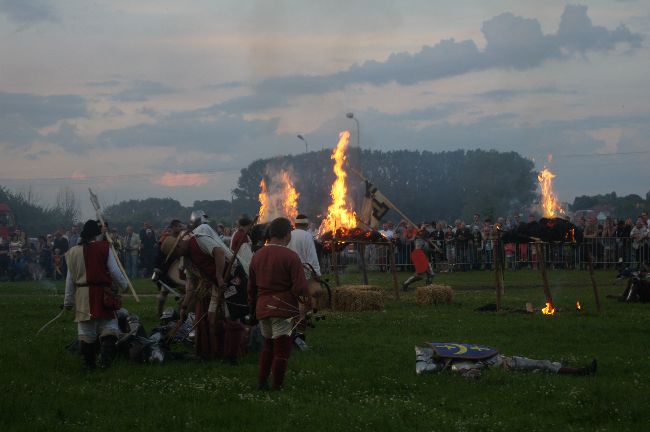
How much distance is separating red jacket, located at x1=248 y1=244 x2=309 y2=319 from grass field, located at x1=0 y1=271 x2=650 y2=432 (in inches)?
35.9

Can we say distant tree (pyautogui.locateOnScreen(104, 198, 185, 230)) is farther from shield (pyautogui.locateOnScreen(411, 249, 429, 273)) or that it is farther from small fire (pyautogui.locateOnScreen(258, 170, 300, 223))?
shield (pyautogui.locateOnScreen(411, 249, 429, 273))

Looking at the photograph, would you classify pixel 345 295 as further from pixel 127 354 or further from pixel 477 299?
pixel 127 354

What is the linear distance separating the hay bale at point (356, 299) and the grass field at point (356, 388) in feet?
9.89

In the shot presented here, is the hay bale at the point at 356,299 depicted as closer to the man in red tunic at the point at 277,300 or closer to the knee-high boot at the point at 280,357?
the man in red tunic at the point at 277,300

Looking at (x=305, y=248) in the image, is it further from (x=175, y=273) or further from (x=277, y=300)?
(x=277, y=300)

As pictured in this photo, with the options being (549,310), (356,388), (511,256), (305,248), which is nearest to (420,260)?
(549,310)

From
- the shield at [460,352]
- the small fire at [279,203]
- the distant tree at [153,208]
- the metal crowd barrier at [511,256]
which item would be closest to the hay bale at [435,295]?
the shield at [460,352]

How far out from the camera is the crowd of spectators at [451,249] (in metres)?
34.1

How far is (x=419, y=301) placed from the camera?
2220cm

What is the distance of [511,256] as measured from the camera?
37062 mm

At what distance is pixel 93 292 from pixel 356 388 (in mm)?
3586

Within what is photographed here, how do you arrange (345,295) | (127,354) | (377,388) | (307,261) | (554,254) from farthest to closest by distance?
(554,254)
(345,295)
(307,261)
(127,354)
(377,388)

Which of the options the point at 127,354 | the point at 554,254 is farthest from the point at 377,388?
the point at 554,254

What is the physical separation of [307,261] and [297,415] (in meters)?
6.55
